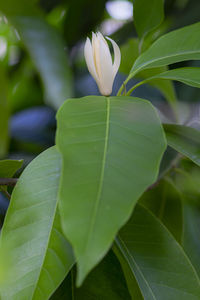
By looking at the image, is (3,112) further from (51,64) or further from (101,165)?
(101,165)

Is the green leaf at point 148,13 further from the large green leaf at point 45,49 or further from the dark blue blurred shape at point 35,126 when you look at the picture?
the dark blue blurred shape at point 35,126

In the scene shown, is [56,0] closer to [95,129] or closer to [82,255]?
[95,129]

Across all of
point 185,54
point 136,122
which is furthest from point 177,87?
point 136,122

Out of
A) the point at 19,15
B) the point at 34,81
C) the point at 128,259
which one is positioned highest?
the point at 19,15

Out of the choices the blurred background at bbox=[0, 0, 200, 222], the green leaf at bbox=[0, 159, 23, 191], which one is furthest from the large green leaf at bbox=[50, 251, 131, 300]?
the blurred background at bbox=[0, 0, 200, 222]

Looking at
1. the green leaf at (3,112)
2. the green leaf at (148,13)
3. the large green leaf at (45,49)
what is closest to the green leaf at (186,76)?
the green leaf at (148,13)

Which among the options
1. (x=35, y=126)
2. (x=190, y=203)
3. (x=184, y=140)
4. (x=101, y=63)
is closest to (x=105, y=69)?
(x=101, y=63)
